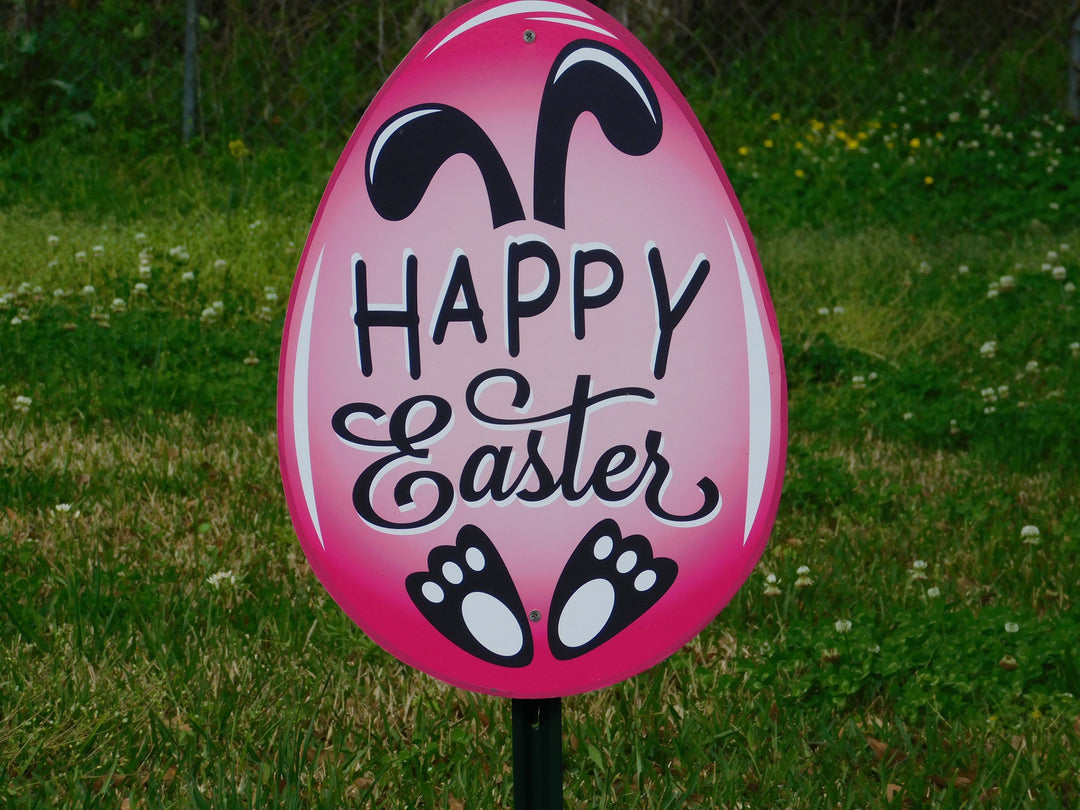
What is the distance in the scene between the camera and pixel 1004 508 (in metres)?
3.50

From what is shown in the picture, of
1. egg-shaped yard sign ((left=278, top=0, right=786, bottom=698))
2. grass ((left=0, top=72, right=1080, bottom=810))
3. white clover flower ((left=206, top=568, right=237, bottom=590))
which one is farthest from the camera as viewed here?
white clover flower ((left=206, top=568, right=237, bottom=590))

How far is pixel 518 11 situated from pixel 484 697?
149 centimetres

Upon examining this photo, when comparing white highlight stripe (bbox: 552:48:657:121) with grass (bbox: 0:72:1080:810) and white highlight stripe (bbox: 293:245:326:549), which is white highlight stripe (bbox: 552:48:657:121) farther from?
grass (bbox: 0:72:1080:810)

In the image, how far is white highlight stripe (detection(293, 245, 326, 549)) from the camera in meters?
1.38

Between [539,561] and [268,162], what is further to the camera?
[268,162]

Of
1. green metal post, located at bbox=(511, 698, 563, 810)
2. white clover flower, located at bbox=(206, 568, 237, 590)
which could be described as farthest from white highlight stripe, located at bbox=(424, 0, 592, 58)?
white clover flower, located at bbox=(206, 568, 237, 590)

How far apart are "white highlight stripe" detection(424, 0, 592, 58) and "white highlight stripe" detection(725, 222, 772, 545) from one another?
1.01 ft

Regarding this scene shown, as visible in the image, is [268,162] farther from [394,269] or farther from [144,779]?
[394,269]

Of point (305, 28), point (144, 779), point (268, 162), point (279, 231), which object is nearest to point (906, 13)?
point (305, 28)

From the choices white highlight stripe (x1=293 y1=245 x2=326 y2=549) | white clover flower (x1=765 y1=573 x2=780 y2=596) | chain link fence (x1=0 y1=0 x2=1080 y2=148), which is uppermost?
white highlight stripe (x1=293 y1=245 x2=326 y2=549)

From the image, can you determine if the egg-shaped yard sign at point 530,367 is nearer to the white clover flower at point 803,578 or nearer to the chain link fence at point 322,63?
the white clover flower at point 803,578

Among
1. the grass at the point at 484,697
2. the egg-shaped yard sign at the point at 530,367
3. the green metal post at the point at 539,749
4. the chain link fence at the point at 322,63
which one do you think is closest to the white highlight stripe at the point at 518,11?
the egg-shaped yard sign at the point at 530,367

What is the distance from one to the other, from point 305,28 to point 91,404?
5.46 meters

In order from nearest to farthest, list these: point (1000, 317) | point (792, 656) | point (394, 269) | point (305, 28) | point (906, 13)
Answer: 1. point (394, 269)
2. point (792, 656)
3. point (1000, 317)
4. point (305, 28)
5. point (906, 13)
